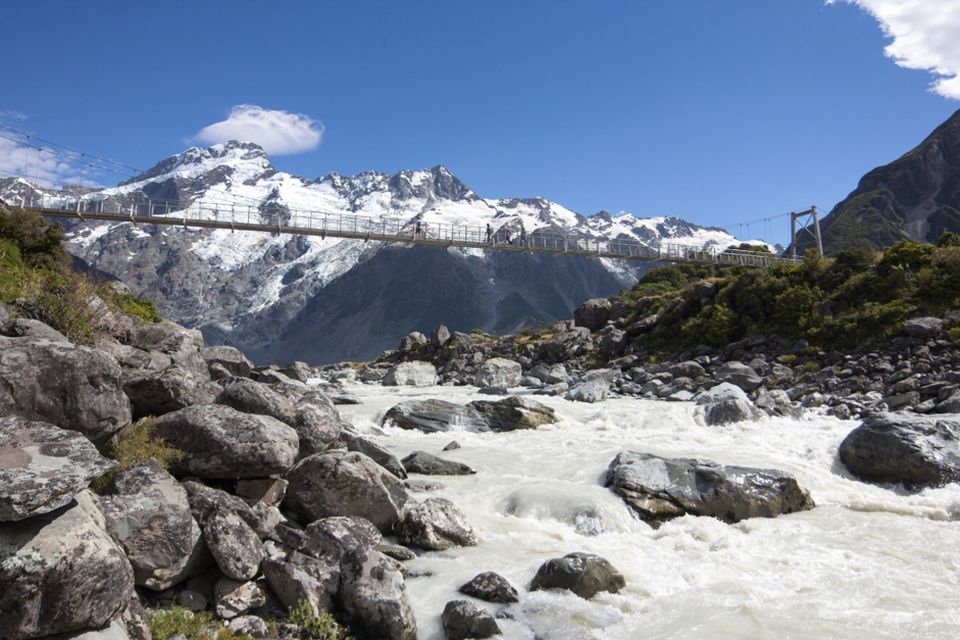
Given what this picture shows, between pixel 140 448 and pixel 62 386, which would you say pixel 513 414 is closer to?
pixel 140 448

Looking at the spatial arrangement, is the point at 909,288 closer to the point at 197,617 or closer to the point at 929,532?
the point at 929,532

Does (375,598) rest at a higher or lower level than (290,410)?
lower

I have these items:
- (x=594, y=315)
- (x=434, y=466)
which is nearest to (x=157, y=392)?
(x=434, y=466)

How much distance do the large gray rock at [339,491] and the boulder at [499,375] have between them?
72.7ft

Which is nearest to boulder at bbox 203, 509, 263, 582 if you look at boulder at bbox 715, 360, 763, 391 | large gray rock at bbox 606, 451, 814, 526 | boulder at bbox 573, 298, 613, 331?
large gray rock at bbox 606, 451, 814, 526

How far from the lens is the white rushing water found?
6.98m

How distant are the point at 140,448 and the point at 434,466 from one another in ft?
20.0

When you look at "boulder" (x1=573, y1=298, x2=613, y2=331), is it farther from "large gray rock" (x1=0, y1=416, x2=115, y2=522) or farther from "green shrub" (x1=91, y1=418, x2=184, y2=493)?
"large gray rock" (x1=0, y1=416, x2=115, y2=522)

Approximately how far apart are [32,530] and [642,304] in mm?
37386

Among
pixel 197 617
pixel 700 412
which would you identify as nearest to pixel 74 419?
pixel 197 617

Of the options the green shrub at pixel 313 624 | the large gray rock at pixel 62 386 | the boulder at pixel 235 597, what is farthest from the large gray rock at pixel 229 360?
the green shrub at pixel 313 624

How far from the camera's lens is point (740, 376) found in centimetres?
2381

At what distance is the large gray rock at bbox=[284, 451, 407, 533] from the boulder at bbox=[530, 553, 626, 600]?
2.42 metres

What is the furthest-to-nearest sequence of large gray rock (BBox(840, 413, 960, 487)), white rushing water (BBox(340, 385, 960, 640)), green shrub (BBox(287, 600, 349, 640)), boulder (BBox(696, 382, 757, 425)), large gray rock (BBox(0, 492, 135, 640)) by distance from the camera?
boulder (BBox(696, 382, 757, 425)) < large gray rock (BBox(840, 413, 960, 487)) < white rushing water (BBox(340, 385, 960, 640)) < green shrub (BBox(287, 600, 349, 640)) < large gray rock (BBox(0, 492, 135, 640))
